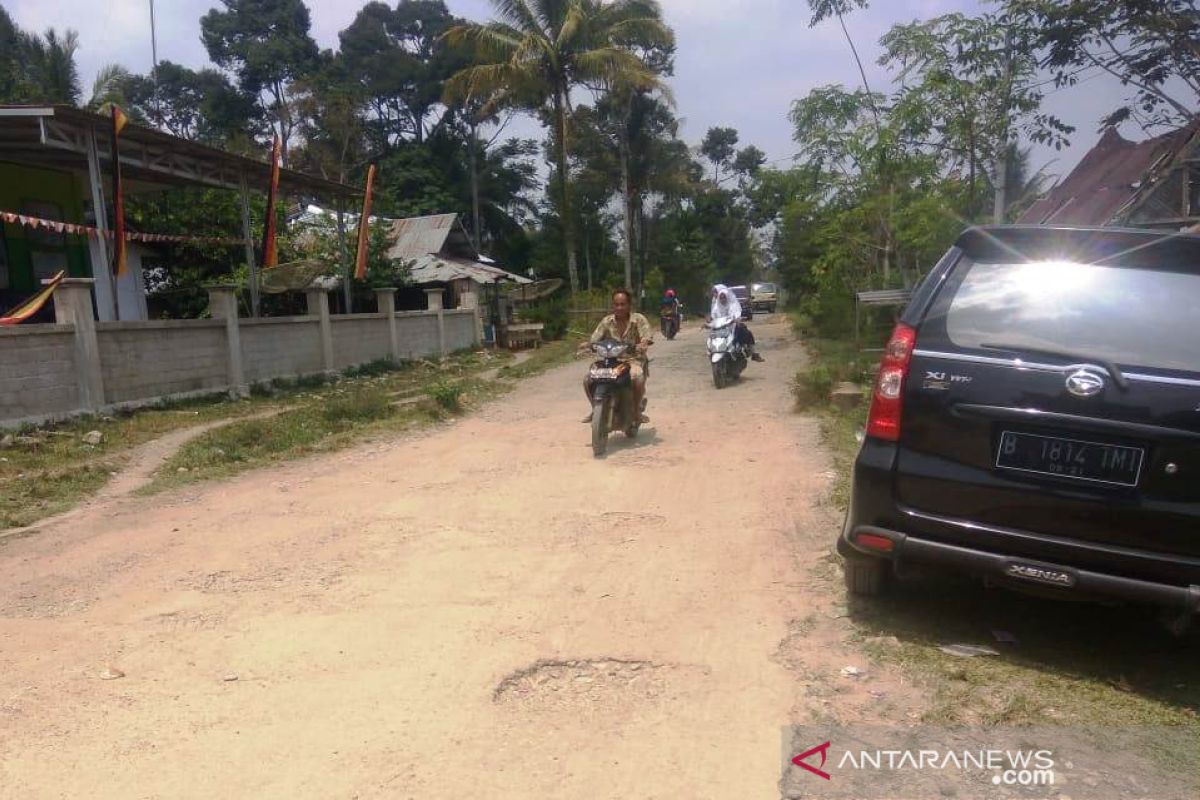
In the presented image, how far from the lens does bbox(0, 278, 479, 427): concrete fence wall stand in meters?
9.25

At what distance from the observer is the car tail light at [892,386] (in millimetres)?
3396

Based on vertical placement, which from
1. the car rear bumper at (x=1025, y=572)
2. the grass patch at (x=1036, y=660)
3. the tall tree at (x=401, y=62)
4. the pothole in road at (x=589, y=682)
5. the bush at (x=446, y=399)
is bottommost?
the grass patch at (x=1036, y=660)

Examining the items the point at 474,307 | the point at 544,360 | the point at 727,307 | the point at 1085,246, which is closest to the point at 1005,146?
the point at 727,307

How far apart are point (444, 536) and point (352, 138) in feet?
116

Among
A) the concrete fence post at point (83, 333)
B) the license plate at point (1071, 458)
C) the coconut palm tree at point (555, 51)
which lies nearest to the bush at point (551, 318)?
the coconut palm tree at point (555, 51)

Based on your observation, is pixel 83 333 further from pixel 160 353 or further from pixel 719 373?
pixel 719 373

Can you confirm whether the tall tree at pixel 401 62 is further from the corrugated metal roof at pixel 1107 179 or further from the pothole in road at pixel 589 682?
the pothole in road at pixel 589 682

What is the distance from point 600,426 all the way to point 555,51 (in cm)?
2180

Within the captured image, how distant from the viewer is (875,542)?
3436mm

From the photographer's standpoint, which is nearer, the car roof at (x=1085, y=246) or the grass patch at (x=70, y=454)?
the car roof at (x=1085, y=246)

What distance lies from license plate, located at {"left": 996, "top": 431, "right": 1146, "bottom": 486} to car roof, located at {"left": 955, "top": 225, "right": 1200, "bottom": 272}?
2.38 ft

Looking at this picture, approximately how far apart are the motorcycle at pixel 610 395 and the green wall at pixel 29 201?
446 inches

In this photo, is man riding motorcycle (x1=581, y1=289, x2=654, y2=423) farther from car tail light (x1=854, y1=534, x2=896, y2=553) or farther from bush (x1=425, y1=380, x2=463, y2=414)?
car tail light (x1=854, y1=534, x2=896, y2=553)

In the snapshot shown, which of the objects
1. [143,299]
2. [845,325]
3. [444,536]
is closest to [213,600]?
[444,536]
